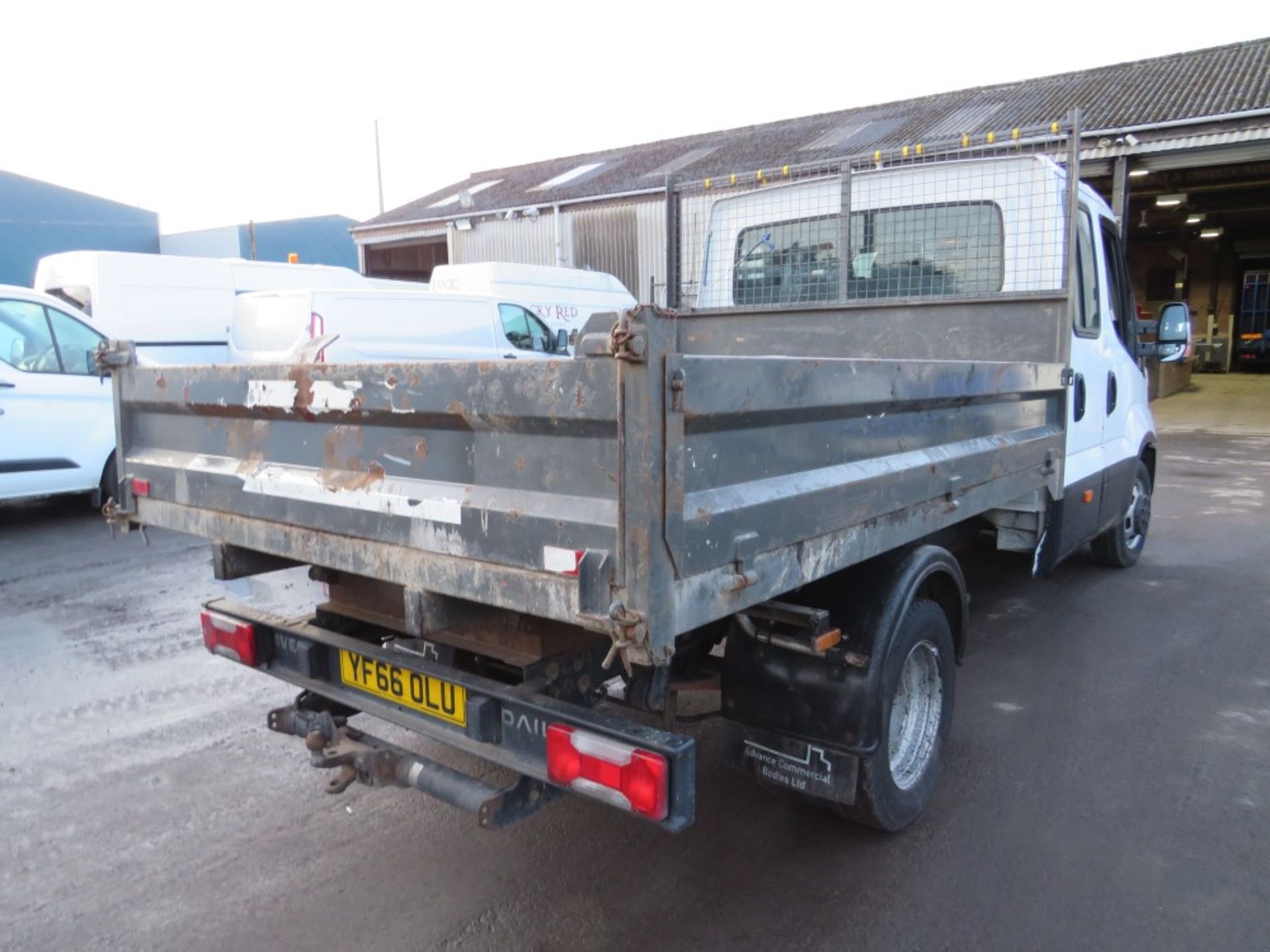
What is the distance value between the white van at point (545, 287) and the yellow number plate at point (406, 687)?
11692mm

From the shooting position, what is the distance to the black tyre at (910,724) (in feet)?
9.52

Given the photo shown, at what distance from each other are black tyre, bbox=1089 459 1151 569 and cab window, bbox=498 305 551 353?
797 centimetres

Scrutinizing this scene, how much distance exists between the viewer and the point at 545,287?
16.0 meters

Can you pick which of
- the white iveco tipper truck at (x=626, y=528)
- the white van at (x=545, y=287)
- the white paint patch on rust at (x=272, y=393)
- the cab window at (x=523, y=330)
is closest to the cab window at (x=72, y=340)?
the cab window at (x=523, y=330)

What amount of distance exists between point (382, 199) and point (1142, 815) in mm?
42872

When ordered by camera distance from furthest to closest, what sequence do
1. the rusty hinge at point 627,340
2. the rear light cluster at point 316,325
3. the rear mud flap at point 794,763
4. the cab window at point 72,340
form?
the rear light cluster at point 316,325
the cab window at point 72,340
the rear mud flap at point 794,763
the rusty hinge at point 627,340

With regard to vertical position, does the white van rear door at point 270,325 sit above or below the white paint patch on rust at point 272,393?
above

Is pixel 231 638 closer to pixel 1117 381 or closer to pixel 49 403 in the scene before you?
pixel 1117 381

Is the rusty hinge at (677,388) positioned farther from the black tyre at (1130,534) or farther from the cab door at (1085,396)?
the black tyre at (1130,534)

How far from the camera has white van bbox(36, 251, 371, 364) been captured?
11477 mm

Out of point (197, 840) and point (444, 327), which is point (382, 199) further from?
point (197, 840)

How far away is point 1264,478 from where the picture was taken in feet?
35.7

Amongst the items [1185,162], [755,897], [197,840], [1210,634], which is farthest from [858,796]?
[1185,162]

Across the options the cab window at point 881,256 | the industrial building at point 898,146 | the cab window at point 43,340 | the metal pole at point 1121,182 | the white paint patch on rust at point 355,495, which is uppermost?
the industrial building at point 898,146
